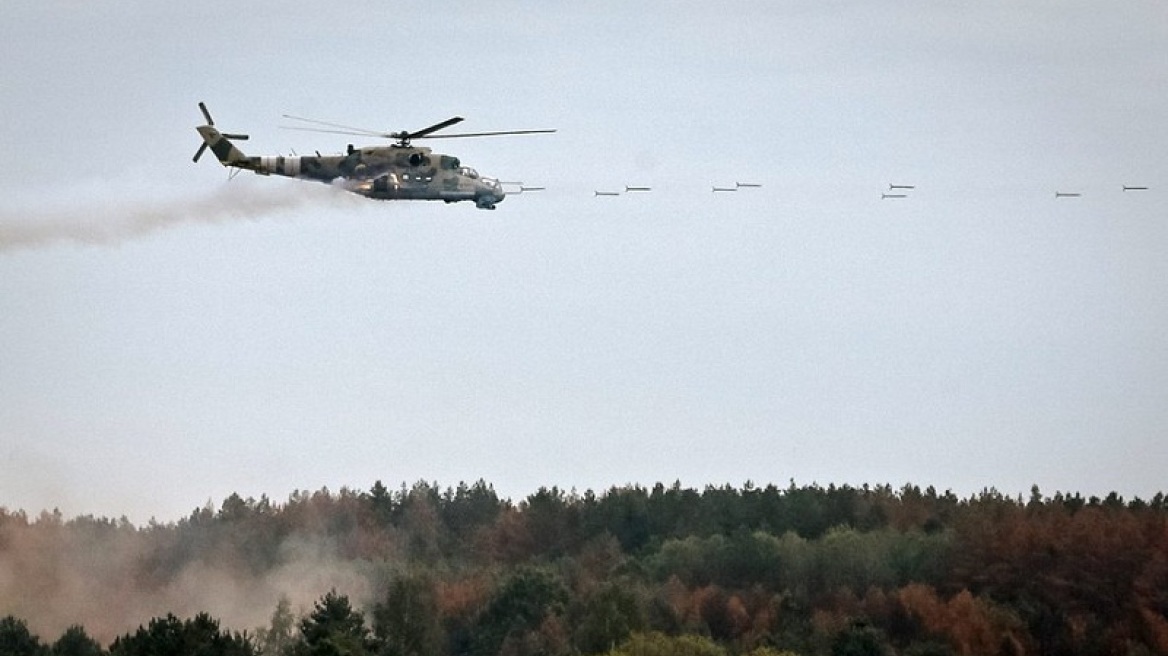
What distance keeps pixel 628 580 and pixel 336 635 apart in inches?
1439

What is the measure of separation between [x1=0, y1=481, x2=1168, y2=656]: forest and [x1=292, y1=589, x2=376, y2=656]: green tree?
0.50 ft

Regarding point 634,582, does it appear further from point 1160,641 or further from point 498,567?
point 1160,641

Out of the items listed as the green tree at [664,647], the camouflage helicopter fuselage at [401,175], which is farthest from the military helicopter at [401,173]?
the green tree at [664,647]

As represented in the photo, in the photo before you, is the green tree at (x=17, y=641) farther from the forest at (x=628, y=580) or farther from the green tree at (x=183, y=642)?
the green tree at (x=183, y=642)

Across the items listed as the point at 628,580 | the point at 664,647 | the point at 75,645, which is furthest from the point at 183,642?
the point at 628,580

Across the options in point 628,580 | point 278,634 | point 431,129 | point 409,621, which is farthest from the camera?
point 628,580

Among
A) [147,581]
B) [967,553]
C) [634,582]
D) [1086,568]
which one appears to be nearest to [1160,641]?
[1086,568]

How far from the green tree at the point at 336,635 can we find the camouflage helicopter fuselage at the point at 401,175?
15.9m

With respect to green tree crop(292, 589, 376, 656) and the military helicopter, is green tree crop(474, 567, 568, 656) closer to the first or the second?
green tree crop(292, 589, 376, 656)

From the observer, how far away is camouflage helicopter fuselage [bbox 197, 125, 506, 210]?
7425 centimetres

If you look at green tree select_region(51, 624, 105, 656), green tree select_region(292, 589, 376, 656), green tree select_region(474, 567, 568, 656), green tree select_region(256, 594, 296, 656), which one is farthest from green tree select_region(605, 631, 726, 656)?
green tree select_region(51, 624, 105, 656)

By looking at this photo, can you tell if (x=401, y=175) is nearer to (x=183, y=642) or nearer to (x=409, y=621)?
(x=183, y=642)

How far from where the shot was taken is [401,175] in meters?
74.4

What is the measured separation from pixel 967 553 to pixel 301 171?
49.7m
